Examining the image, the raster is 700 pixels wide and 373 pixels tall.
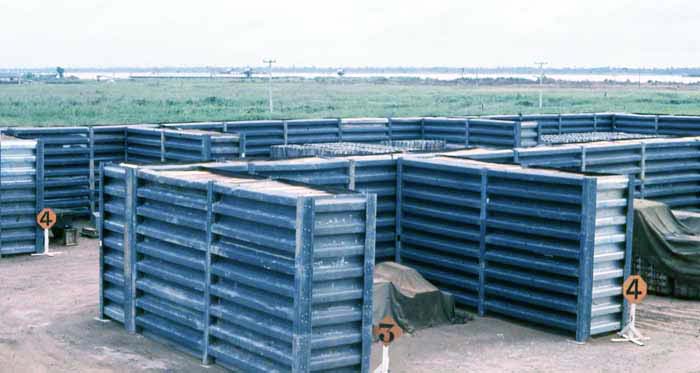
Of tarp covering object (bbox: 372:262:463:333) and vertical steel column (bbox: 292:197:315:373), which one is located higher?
vertical steel column (bbox: 292:197:315:373)

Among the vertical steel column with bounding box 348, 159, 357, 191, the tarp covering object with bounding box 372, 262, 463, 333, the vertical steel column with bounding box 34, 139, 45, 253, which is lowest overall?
the tarp covering object with bounding box 372, 262, 463, 333

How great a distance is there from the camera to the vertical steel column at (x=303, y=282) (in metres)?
13.2

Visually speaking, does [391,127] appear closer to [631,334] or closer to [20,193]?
[20,193]

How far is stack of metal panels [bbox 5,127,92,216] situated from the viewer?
90.8 feet

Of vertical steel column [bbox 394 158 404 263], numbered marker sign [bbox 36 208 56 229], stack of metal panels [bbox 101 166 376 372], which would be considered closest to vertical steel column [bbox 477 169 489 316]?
vertical steel column [bbox 394 158 404 263]

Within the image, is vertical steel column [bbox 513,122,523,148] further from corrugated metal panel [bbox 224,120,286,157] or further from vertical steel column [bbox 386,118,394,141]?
corrugated metal panel [bbox 224,120,286,157]

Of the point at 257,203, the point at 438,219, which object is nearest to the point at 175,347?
the point at 257,203

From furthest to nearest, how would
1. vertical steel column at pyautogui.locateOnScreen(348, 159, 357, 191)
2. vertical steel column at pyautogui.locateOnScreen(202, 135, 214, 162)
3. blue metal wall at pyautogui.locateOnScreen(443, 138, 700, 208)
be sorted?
vertical steel column at pyautogui.locateOnScreen(202, 135, 214, 162)
blue metal wall at pyautogui.locateOnScreen(443, 138, 700, 208)
vertical steel column at pyautogui.locateOnScreen(348, 159, 357, 191)

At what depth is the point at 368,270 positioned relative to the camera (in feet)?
45.3

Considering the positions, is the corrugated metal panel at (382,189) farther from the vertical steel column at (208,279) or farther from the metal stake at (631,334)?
the vertical steel column at (208,279)

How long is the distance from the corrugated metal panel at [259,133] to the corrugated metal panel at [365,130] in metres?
2.15

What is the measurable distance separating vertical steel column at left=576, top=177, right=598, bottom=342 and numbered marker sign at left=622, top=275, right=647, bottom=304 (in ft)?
1.82

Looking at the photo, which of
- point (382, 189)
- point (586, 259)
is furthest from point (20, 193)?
point (586, 259)

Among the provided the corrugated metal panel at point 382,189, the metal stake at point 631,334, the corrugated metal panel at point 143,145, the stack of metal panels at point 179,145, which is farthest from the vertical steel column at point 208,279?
the corrugated metal panel at point 143,145
